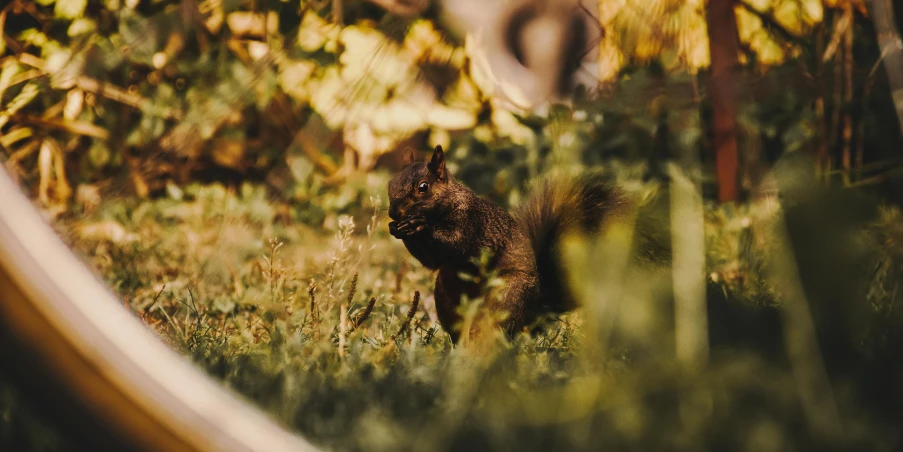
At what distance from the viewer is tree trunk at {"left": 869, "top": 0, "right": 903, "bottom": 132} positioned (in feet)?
2.77

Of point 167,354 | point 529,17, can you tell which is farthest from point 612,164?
point 167,354

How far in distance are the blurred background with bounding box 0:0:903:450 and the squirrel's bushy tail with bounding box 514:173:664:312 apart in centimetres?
8

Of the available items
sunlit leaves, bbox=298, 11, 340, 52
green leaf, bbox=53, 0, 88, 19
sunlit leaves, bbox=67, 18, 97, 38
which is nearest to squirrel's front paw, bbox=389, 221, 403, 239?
sunlit leaves, bbox=298, 11, 340, 52

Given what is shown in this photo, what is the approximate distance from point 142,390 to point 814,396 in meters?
0.58

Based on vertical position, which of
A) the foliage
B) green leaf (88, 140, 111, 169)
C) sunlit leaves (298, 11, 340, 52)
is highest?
sunlit leaves (298, 11, 340, 52)

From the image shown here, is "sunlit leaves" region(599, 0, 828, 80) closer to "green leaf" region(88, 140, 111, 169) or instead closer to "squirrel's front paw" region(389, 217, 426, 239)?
"squirrel's front paw" region(389, 217, 426, 239)

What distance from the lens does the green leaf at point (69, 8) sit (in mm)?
3154

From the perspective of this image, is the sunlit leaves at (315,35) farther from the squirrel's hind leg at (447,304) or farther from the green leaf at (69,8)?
the squirrel's hind leg at (447,304)

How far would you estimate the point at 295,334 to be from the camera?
1474 mm

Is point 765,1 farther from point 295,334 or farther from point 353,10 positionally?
point 295,334

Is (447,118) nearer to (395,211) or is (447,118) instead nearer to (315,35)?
(315,35)

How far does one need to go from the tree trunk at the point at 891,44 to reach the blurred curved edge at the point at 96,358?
0.72 meters

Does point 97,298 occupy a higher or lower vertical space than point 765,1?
higher

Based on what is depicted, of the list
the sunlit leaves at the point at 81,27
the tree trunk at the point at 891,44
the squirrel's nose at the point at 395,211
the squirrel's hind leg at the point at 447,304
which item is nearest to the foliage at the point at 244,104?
the sunlit leaves at the point at 81,27
